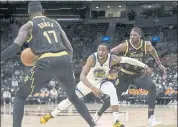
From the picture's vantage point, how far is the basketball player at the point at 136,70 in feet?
25.1

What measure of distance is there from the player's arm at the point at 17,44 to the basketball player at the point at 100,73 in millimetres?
2171

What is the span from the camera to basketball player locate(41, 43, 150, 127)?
7043 millimetres

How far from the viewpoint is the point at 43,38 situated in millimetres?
5078

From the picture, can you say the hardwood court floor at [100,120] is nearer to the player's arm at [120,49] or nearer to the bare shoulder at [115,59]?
the bare shoulder at [115,59]

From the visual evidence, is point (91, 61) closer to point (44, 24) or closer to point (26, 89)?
point (44, 24)

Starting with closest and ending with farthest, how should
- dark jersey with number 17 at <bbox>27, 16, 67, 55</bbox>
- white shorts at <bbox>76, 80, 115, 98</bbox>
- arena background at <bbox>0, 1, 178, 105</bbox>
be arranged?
1. dark jersey with number 17 at <bbox>27, 16, 67, 55</bbox>
2. white shorts at <bbox>76, 80, 115, 98</bbox>
3. arena background at <bbox>0, 1, 178, 105</bbox>

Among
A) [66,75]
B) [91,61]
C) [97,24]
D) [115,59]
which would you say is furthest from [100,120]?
[97,24]

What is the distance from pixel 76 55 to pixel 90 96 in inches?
180

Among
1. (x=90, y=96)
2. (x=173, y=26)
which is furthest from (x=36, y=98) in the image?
(x=173, y=26)

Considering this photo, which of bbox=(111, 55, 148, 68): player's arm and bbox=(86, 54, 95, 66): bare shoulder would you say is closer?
bbox=(86, 54, 95, 66): bare shoulder

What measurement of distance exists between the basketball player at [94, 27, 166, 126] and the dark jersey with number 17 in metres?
2.61

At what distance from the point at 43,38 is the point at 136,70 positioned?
3.07 metres

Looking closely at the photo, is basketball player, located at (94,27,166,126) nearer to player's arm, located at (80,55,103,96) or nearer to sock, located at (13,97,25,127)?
player's arm, located at (80,55,103,96)

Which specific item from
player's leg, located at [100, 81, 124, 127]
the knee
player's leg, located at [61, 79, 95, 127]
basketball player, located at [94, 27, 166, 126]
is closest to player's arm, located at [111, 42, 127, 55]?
basketball player, located at [94, 27, 166, 126]
